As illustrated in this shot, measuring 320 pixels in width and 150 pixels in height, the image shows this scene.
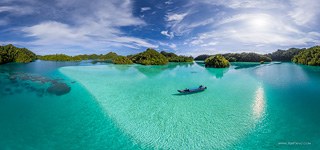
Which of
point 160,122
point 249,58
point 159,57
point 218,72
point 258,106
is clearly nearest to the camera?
point 160,122

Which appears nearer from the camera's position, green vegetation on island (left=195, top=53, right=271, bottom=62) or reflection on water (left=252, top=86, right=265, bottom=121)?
reflection on water (left=252, top=86, right=265, bottom=121)

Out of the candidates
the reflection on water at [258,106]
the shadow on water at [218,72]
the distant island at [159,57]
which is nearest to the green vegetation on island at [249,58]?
the distant island at [159,57]

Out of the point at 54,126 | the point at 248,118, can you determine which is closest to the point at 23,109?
the point at 54,126

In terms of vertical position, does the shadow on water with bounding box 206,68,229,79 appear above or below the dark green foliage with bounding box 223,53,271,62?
below

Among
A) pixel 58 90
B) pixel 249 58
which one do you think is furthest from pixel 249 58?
pixel 58 90

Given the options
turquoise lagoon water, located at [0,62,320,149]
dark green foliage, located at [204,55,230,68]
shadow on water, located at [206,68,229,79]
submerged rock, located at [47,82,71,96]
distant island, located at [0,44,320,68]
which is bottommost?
turquoise lagoon water, located at [0,62,320,149]

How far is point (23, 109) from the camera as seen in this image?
14.4 m

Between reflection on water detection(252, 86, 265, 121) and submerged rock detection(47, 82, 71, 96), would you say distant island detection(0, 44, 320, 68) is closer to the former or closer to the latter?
reflection on water detection(252, 86, 265, 121)

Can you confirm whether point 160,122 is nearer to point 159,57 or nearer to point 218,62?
point 218,62

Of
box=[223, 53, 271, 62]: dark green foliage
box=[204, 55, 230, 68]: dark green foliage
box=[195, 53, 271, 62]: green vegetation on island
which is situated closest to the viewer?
box=[204, 55, 230, 68]: dark green foliage

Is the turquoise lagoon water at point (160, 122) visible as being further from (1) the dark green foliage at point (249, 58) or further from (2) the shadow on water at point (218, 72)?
(1) the dark green foliage at point (249, 58)

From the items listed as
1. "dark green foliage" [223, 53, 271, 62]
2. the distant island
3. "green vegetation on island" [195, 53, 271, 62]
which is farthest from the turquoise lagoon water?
"green vegetation on island" [195, 53, 271, 62]

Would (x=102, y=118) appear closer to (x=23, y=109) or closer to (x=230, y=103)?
(x=23, y=109)

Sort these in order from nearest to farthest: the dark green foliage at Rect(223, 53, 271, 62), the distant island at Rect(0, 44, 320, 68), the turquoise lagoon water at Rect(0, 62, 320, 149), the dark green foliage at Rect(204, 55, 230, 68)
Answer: the turquoise lagoon water at Rect(0, 62, 320, 149) < the dark green foliage at Rect(204, 55, 230, 68) < the distant island at Rect(0, 44, 320, 68) < the dark green foliage at Rect(223, 53, 271, 62)
